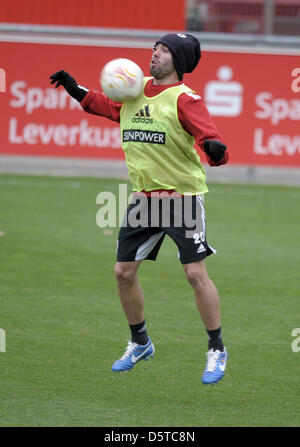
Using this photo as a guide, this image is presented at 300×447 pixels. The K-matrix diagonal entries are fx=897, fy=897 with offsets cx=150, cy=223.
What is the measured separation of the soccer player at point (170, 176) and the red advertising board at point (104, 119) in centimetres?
852

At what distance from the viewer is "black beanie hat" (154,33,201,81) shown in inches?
233

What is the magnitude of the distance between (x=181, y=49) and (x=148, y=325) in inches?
102

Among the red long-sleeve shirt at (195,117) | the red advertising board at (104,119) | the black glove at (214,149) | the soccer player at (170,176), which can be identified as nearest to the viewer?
Result: the black glove at (214,149)

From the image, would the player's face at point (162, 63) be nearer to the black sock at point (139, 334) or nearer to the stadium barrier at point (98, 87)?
the black sock at point (139, 334)

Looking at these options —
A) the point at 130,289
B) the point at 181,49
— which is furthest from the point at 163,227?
the point at 181,49

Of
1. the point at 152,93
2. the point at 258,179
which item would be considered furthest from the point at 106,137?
the point at 152,93

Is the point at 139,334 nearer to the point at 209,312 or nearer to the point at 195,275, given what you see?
the point at 209,312

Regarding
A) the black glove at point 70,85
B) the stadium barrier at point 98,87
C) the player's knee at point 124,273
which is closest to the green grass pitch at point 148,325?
the player's knee at point 124,273

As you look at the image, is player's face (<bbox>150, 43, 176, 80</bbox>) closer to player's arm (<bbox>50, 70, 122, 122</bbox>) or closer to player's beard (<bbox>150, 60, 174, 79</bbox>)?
player's beard (<bbox>150, 60, 174, 79</bbox>)

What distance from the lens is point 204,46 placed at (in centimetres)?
1480

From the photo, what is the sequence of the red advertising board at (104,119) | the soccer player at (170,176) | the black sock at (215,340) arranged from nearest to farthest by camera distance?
the soccer player at (170,176), the black sock at (215,340), the red advertising board at (104,119)

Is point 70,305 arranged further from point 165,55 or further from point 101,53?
point 101,53

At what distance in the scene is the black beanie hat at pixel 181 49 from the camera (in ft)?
19.4
